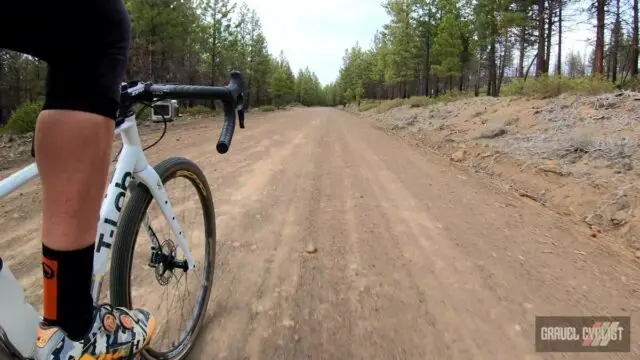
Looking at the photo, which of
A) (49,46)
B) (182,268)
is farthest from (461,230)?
(49,46)

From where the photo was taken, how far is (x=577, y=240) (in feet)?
12.0

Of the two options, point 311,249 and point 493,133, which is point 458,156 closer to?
point 493,133

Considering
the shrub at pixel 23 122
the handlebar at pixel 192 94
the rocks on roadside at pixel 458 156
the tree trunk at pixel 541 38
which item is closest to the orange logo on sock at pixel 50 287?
the handlebar at pixel 192 94

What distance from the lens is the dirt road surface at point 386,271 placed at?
6.98ft

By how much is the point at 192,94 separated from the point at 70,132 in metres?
0.68

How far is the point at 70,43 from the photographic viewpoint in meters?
0.92

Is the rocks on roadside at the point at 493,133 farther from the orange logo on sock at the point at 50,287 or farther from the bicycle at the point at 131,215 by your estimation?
the orange logo on sock at the point at 50,287

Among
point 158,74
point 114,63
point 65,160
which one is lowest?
point 65,160

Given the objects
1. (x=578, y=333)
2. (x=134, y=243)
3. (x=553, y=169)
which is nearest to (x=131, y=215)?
(x=134, y=243)

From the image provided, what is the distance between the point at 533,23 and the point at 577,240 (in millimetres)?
26317

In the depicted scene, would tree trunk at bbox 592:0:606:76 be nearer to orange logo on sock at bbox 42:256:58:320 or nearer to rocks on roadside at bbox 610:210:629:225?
rocks on roadside at bbox 610:210:629:225

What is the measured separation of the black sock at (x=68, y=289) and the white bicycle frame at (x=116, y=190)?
0.07m

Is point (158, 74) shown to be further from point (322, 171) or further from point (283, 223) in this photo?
point (283, 223)

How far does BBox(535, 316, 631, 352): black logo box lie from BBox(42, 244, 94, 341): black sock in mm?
2171
